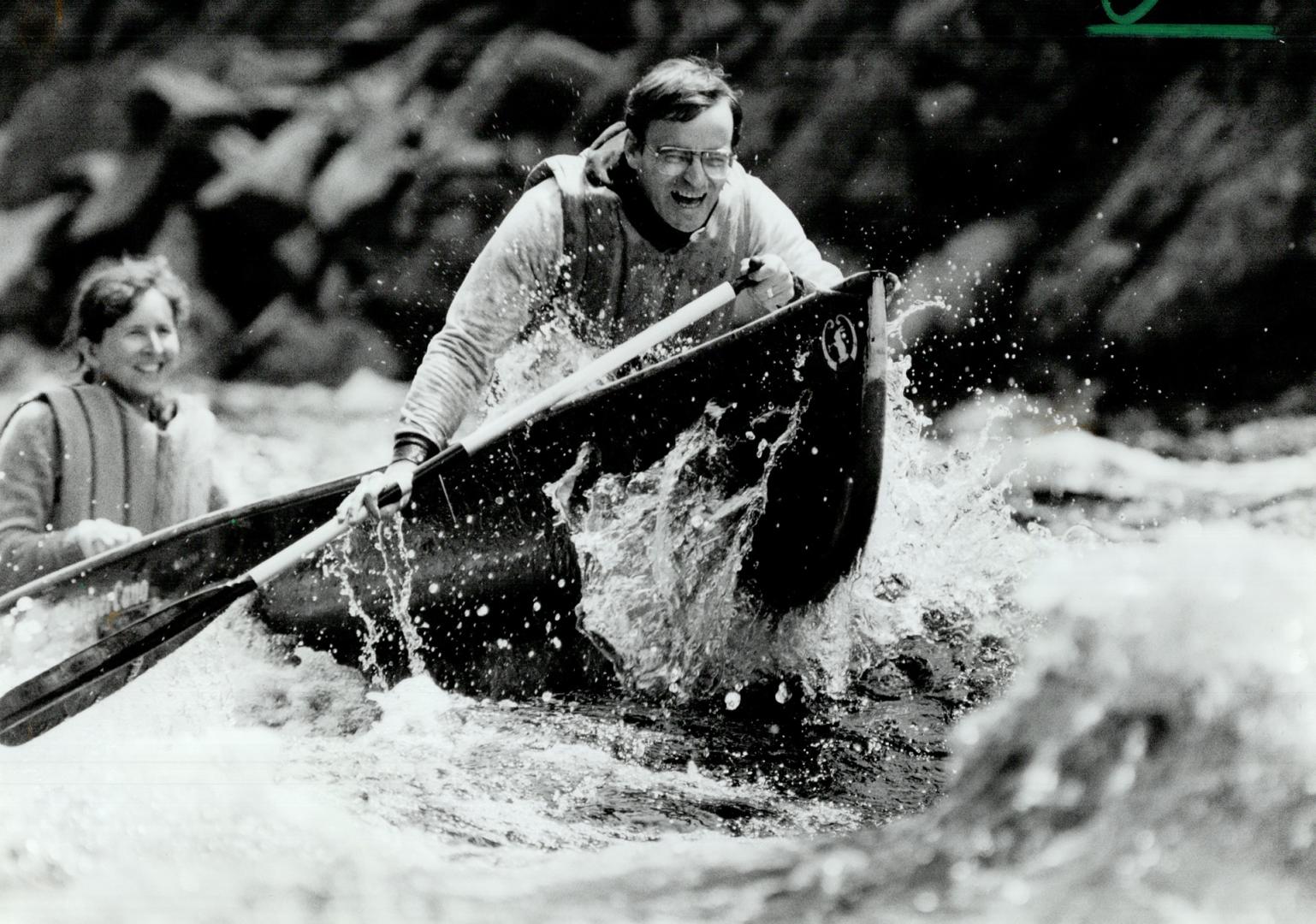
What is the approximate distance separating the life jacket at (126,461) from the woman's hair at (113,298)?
129mm

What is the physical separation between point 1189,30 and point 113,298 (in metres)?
1.73

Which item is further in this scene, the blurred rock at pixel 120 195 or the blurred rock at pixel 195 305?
the blurred rock at pixel 195 305

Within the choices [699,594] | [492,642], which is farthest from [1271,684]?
[492,642]

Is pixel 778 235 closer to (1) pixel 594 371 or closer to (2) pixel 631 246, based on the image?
(2) pixel 631 246

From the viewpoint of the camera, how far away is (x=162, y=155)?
8.71ft

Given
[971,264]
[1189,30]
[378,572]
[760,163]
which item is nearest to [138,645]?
[378,572]

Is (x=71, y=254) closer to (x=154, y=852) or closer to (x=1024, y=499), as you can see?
(x=154, y=852)

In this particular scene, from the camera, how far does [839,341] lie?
1.58 metres

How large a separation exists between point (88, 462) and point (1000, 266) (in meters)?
1.89

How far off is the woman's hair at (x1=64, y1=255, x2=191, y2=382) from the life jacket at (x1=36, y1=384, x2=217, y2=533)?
129mm

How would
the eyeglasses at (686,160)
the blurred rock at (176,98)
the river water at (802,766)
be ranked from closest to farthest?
the river water at (802,766) → the eyeglasses at (686,160) → the blurred rock at (176,98)

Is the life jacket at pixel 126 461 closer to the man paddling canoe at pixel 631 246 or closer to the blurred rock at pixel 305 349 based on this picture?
the man paddling canoe at pixel 631 246

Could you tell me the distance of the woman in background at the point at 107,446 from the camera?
6.14 ft

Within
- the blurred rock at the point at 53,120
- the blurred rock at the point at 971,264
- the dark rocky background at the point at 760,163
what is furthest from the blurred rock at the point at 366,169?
the blurred rock at the point at 971,264
